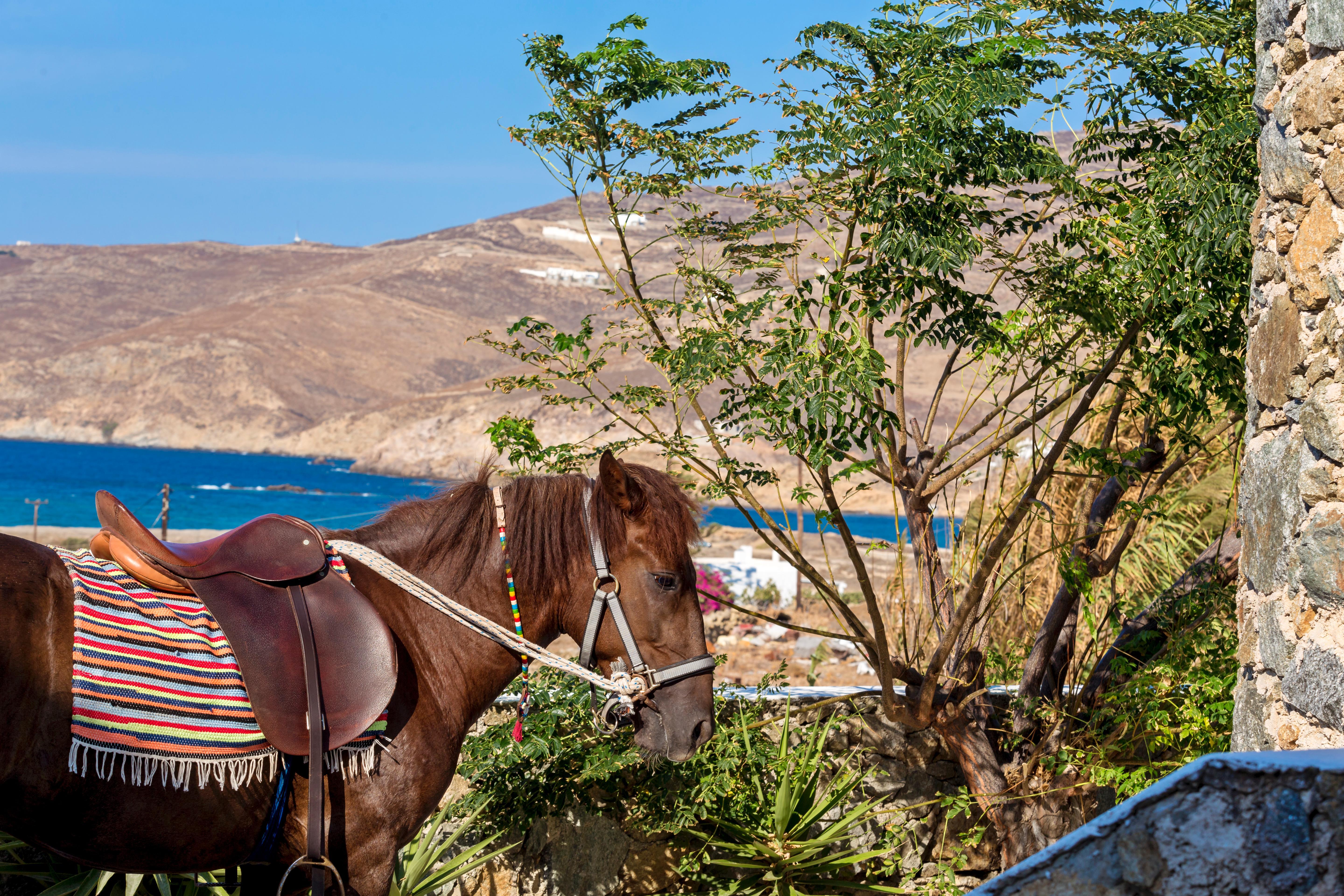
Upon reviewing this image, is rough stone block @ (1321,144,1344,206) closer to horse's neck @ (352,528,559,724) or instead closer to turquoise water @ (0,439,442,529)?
horse's neck @ (352,528,559,724)

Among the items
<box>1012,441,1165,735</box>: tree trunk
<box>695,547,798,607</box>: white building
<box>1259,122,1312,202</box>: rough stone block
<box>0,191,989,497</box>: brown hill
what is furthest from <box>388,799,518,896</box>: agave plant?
<box>0,191,989,497</box>: brown hill

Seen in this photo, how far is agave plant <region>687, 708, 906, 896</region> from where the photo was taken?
3637 millimetres

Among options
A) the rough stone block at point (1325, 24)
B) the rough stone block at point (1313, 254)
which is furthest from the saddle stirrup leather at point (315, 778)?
the rough stone block at point (1325, 24)

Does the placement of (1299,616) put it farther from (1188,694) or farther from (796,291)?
(796,291)

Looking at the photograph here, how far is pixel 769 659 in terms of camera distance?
428 inches

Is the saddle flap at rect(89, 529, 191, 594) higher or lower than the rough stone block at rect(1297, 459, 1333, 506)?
lower

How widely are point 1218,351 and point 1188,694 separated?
50.9 inches

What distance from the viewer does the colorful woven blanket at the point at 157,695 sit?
6.66 feet

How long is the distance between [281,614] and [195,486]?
6645 cm

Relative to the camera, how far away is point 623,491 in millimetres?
2551

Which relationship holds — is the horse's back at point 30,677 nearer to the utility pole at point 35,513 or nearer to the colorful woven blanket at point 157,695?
the colorful woven blanket at point 157,695

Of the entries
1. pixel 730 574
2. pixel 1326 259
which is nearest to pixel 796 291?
pixel 1326 259

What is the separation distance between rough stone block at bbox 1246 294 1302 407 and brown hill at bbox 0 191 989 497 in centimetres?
6905

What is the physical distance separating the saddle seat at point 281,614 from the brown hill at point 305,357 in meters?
68.7
